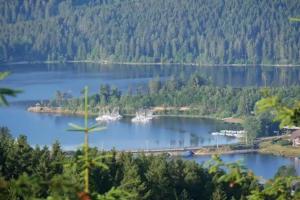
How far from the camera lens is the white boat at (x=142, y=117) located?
801 inches

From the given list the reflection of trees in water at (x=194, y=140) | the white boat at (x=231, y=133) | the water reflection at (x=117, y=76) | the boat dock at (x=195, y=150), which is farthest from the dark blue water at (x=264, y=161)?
the water reflection at (x=117, y=76)

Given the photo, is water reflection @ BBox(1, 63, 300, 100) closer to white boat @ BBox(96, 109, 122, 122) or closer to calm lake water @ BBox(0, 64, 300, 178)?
calm lake water @ BBox(0, 64, 300, 178)

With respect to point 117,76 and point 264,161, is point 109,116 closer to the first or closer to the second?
point 264,161

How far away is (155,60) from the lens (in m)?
40.1

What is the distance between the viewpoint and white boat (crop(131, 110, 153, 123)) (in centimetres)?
2034

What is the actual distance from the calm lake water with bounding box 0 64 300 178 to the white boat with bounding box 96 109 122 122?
23 centimetres

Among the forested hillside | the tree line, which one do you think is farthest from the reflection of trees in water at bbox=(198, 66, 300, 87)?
the tree line

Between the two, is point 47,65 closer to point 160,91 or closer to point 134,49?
point 134,49

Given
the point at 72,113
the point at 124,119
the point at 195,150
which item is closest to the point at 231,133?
the point at 195,150

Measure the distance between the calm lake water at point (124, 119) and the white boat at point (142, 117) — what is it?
0.56 feet

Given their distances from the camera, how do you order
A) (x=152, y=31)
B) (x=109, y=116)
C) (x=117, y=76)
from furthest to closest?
(x=152, y=31), (x=117, y=76), (x=109, y=116)

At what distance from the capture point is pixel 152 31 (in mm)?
45062

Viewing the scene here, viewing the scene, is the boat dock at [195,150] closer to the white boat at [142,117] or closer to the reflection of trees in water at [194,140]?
the reflection of trees in water at [194,140]

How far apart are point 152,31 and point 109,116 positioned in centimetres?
2467
